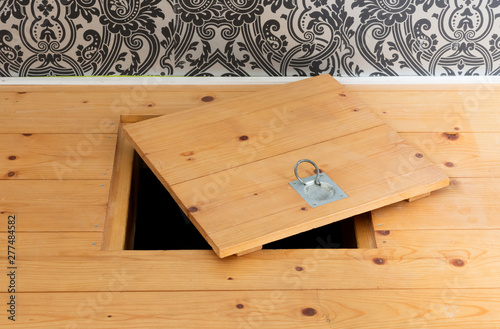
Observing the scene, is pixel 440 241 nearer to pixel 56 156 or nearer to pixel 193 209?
pixel 193 209

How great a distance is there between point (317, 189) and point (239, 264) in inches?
7.9

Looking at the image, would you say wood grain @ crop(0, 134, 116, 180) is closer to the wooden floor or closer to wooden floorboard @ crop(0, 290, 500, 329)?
the wooden floor

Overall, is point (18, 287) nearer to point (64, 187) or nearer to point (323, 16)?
point (64, 187)

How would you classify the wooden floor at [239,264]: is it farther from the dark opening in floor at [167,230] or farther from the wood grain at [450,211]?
the dark opening in floor at [167,230]

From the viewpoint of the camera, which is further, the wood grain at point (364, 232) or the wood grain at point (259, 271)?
the wood grain at point (364, 232)

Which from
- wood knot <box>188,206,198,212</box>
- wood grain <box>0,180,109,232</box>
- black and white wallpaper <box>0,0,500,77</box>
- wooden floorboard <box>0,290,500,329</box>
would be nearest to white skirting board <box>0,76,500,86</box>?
black and white wallpaper <box>0,0,500,77</box>

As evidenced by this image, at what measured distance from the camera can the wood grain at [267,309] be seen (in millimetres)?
951

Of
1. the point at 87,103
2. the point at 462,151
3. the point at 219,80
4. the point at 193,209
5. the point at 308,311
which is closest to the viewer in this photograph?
the point at 308,311

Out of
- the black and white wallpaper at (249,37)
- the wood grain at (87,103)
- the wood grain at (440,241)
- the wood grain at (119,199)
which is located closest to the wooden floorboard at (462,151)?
the wood grain at (440,241)

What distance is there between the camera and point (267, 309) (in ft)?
3.19

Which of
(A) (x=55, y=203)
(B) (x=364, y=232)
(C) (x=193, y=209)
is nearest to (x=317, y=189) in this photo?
(B) (x=364, y=232)

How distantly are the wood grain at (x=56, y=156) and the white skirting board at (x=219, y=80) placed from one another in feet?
0.80

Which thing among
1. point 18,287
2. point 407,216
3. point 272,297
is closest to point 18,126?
point 18,287

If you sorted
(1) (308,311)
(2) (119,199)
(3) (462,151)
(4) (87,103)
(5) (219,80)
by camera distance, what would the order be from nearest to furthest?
1. (1) (308,311)
2. (2) (119,199)
3. (3) (462,151)
4. (4) (87,103)
5. (5) (219,80)
